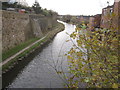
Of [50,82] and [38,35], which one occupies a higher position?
[38,35]

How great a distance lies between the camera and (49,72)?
917 centimetres

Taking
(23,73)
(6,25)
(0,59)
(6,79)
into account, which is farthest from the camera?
(6,25)

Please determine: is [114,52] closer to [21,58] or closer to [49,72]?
[49,72]

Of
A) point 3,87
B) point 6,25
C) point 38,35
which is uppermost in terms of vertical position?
point 6,25

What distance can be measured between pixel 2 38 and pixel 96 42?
10142mm

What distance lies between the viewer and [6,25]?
12.1 meters

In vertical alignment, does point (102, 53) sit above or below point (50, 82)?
above

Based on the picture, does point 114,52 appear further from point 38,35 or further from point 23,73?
point 38,35

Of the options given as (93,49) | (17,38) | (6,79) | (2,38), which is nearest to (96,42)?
(93,49)

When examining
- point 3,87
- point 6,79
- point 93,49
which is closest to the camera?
point 93,49

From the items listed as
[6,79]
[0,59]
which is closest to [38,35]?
[0,59]

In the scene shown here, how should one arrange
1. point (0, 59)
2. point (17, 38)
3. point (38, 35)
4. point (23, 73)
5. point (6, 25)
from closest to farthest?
1. point (23, 73)
2. point (0, 59)
3. point (6, 25)
4. point (17, 38)
5. point (38, 35)

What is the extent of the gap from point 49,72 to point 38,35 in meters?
12.8

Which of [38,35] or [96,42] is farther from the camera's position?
[38,35]
